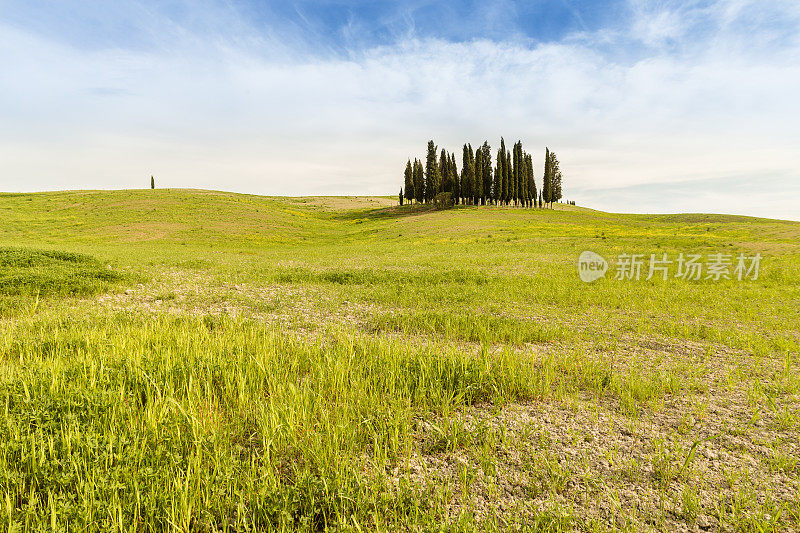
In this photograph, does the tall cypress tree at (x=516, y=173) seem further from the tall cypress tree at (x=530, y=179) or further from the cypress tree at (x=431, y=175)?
the cypress tree at (x=431, y=175)

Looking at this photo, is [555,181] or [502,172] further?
[555,181]

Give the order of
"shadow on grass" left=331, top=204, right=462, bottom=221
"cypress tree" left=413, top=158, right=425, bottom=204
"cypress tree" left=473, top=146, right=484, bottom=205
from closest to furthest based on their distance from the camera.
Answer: "shadow on grass" left=331, top=204, right=462, bottom=221 → "cypress tree" left=473, top=146, right=484, bottom=205 → "cypress tree" left=413, top=158, right=425, bottom=204

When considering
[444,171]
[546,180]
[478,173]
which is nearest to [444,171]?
[444,171]

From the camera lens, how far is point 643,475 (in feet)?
12.6

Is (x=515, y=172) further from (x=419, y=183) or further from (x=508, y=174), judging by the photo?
(x=419, y=183)

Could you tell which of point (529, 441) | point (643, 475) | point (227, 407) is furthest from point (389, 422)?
point (643, 475)

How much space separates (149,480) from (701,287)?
1984 centimetres

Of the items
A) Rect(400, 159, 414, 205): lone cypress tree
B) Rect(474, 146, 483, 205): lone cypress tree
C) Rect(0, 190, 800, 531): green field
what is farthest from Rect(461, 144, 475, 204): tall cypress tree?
Rect(0, 190, 800, 531): green field

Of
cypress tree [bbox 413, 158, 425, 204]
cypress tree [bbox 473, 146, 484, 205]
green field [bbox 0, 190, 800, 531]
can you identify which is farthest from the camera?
cypress tree [bbox 413, 158, 425, 204]

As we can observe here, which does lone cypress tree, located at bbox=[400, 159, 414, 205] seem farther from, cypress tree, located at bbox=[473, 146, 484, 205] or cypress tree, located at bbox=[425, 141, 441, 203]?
cypress tree, located at bbox=[473, 146, 484, 205]

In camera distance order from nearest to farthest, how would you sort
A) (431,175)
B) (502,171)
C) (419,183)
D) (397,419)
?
(397,419)
(502,171)
(431,175)
(419,183)

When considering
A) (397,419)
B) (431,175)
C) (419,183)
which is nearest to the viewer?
(397,419)

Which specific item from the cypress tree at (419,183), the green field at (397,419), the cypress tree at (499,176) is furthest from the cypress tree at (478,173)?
the green field at (397,419)

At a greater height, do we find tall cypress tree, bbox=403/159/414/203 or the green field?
tall cypress tree, bbox=403/159/414/203
